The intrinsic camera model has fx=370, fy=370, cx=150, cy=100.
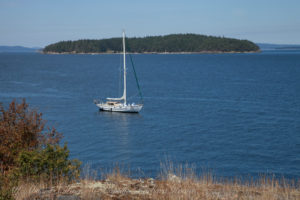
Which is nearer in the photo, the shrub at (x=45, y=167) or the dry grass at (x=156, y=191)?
the dry grass at (x=156, y=191)

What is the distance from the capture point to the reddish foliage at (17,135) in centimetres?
1400

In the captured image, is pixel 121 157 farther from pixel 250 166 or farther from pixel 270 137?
pixel 270 137

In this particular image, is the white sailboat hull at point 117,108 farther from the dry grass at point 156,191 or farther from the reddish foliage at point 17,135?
the dry grass at point 156,191

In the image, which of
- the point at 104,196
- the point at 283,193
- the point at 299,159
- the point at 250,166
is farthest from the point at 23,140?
the point at 299,159

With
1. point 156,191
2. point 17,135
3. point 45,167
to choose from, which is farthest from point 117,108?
point 156,191

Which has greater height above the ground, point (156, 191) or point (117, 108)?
point (156, 191)

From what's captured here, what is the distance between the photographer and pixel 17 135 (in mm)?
14453

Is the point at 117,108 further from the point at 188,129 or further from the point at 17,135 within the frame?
the point at 17,135

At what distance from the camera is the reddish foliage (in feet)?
45.9

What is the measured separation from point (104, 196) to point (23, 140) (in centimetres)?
736

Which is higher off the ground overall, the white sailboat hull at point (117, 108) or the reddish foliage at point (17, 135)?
the reddish foliage at point (17, 135)

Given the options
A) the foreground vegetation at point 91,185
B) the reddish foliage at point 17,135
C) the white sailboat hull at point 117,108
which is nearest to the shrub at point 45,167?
the foreground vegetation at point 91,185

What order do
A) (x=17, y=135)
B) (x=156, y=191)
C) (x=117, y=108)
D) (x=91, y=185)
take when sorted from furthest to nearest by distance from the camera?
(x=117, y=108) → (x=17, y=135) → (x=91, y=185) → (x=156, y=191)

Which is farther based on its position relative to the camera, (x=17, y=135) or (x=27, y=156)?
(x=17, y=135)
